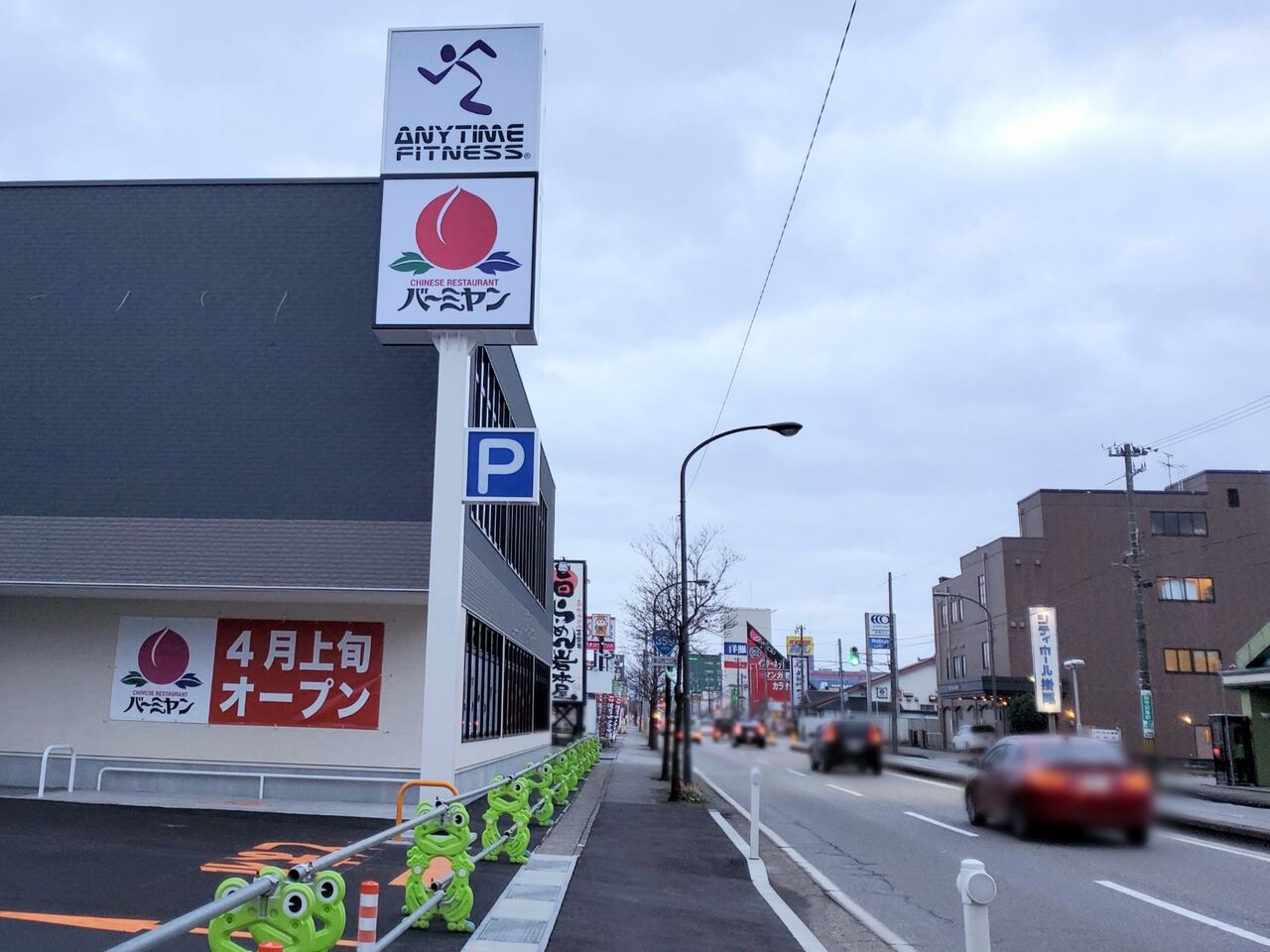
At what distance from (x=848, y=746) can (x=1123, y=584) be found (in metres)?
0.80

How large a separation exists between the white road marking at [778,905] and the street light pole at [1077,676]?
783 cm

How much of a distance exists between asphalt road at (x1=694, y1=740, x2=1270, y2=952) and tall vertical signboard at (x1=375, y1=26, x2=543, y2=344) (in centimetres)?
963

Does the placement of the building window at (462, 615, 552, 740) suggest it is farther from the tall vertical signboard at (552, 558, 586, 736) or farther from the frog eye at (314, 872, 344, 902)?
the frog eye at (314, 872, 344, 902)

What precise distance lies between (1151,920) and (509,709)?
22.0 meters

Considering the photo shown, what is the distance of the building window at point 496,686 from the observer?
22.8 meters

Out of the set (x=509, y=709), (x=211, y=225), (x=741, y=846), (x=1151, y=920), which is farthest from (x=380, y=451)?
(x=1151, y=920)

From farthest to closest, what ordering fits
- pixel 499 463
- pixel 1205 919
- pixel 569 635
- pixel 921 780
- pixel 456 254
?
1. pixel 569 635
2. pixel 456 254
3. pixel 499 463
4. pixel 1205 919
5. pixel 921 780

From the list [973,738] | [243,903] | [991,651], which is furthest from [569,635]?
[973,738]

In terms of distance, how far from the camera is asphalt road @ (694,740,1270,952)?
2.06 meters

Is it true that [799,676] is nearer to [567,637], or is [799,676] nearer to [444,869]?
[444,869]

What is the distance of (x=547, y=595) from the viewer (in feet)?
149

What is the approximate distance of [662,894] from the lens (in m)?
11.6

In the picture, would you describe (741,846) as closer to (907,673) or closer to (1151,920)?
(1151,920)

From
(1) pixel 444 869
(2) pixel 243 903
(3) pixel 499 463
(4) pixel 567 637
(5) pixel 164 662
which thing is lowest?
(1) pixel 444 869
